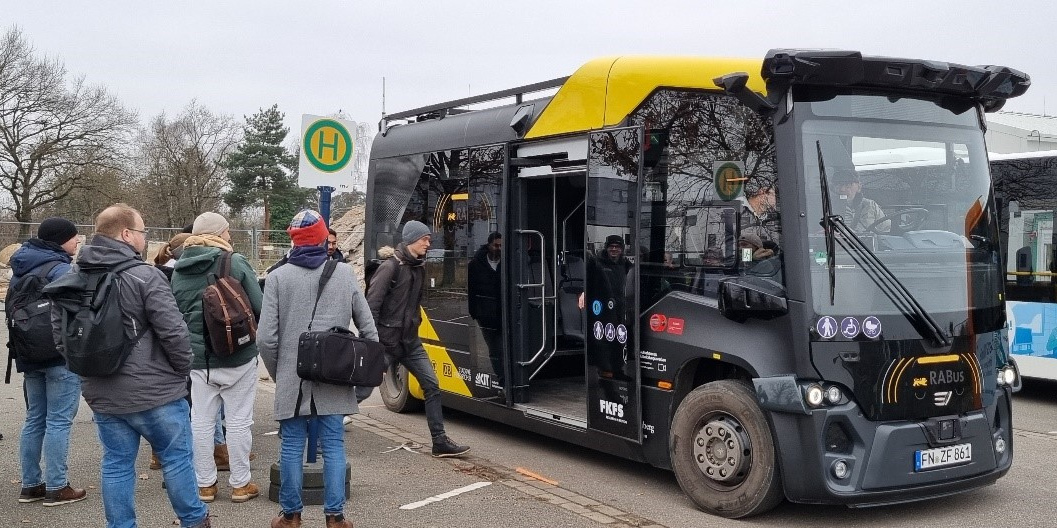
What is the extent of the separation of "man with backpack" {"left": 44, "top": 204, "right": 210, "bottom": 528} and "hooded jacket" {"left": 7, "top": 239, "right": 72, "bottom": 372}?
1.39 metres

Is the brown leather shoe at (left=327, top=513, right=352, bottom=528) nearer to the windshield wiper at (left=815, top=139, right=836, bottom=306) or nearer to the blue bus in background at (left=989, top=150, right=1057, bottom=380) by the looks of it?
the windshield wiper at (left=815, top=139, right=836, bottom=306)

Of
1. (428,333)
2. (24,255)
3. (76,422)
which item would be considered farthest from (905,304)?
(76,422)

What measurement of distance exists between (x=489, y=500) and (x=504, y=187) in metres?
2.74

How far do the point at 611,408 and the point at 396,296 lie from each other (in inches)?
75.8

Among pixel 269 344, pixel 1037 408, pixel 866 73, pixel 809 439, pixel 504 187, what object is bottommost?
pixel 1037 408

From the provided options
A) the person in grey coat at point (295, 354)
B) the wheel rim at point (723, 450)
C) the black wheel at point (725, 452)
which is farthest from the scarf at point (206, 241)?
the wheel rim at point (723, 450)

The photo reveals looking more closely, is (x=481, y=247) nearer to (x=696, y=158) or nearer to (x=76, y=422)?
(x=696, y=158)

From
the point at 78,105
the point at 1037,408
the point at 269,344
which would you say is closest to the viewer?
the point at 269,344

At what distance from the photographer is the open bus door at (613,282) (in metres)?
6.57

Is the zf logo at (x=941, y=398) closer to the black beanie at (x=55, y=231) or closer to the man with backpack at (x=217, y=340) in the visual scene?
the man with backpack at (x=217, y=340)

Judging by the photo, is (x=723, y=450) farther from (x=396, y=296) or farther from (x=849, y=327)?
(x=396, y=296)

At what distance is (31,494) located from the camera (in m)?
6.19

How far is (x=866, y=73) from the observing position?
570 centimetres

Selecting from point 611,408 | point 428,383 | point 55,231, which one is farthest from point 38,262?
point 611,408
